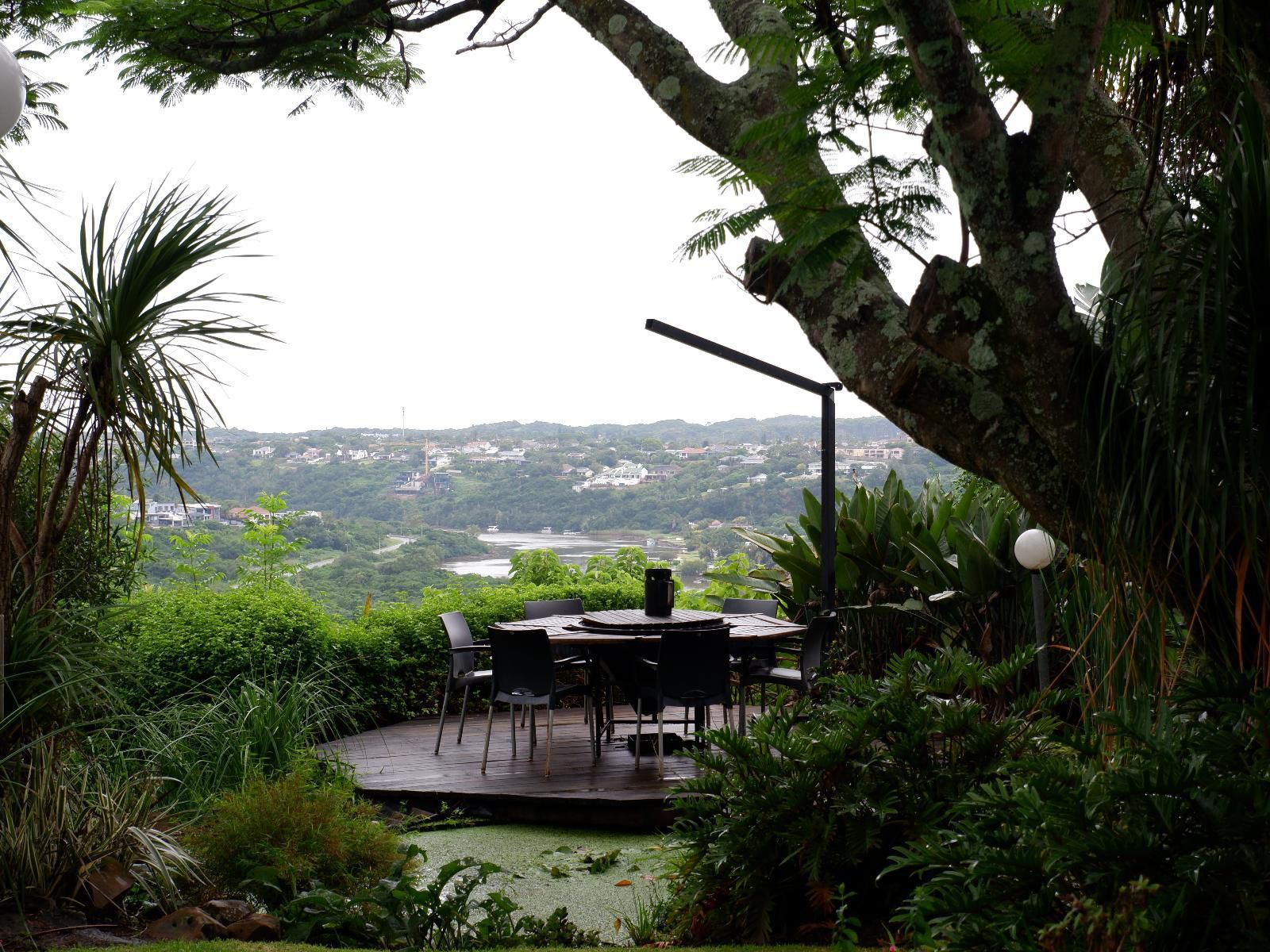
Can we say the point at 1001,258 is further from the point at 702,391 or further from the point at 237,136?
the point at 702,391

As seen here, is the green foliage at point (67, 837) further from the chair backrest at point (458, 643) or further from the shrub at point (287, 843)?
the chair backrest at point (458, 643)

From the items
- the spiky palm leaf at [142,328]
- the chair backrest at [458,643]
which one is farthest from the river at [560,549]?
the spiky palm leaf at [142,328]

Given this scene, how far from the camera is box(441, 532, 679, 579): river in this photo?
10.6 m

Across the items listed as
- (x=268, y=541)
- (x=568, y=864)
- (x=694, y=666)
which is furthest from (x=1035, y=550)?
(x=268, y=541)

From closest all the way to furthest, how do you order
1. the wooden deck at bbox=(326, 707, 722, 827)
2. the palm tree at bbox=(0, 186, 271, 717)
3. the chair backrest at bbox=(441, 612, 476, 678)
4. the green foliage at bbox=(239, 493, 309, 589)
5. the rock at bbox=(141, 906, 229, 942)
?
1. the rock at bbox=(141, 906, 229, 942)
2. the palm tree at bbox=(0, 186, 271, 717)
3. the wooden deck at bbox=(326, 707, 722, 827)
4. the chair backrest at bbox=(441, 612, 476, 678)
5. the green foliage at bbox=(239, 493, 309, 589)

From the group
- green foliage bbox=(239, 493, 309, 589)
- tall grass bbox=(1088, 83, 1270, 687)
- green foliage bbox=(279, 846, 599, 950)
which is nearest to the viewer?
tall grass bbox=(1088, 83, 1270, 687)

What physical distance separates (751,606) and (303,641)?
306 cm

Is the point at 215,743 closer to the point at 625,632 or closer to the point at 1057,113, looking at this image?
the point at 625,632

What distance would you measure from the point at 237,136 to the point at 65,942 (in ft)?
44.5

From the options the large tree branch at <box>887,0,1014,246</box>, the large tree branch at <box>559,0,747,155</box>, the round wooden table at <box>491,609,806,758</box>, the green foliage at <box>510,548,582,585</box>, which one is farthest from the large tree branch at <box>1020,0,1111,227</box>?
the green foliage at <box>510,548,582,585</box>

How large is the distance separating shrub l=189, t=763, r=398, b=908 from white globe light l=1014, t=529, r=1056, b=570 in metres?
3.20

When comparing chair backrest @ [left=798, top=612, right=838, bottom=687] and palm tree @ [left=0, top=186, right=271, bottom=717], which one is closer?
palm tree @ [left=0, top=186, right=271, bottom=717]

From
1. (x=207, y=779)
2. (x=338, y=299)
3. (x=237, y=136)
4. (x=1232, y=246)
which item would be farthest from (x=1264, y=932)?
(x=338, y=299)

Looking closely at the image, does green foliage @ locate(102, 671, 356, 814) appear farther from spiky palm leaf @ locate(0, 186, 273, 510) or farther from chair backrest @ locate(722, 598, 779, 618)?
chair backrest @ locate(722, 598, 779, 618)
